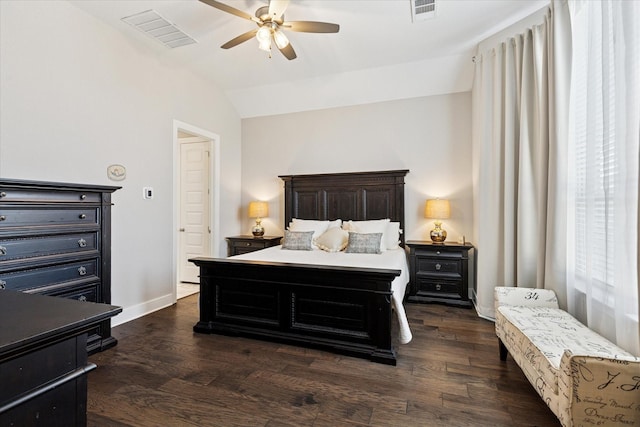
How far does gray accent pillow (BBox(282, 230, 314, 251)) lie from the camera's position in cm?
417

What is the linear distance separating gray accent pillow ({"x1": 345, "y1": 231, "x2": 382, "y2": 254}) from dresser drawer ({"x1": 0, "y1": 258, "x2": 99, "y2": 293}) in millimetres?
2604

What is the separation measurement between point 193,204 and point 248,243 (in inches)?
42.8

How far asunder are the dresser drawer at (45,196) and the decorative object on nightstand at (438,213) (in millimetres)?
3664

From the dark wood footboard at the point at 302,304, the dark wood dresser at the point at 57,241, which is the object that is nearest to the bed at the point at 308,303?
the dark wood footboard at the point at 302,304

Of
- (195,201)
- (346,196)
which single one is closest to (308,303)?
(346,196)

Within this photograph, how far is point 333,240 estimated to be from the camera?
413 centimetres

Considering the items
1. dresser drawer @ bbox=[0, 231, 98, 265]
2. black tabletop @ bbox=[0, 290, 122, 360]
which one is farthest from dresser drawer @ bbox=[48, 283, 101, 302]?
black tabletop @ bbox=[0, 290, 122, 360]

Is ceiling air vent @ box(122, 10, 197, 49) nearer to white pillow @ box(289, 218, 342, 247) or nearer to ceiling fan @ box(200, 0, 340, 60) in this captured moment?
ceiling fan @ box(200, 0, 340, 60)

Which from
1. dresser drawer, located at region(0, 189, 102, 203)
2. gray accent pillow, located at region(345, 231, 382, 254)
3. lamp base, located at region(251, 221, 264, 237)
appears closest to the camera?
dresser drawer, located at region(0, 189, 102, 203)

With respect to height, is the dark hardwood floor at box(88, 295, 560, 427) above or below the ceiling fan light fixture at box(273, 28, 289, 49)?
below

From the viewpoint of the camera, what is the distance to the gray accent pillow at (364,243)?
3830 mm

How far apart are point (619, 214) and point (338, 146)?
3.64 meters

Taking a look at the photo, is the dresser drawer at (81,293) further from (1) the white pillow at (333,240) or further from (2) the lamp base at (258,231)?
(2) the lamp base at (258,231)

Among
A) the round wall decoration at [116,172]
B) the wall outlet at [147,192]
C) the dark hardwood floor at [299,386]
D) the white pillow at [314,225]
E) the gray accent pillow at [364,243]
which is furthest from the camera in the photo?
the white pillow at [314,225]
